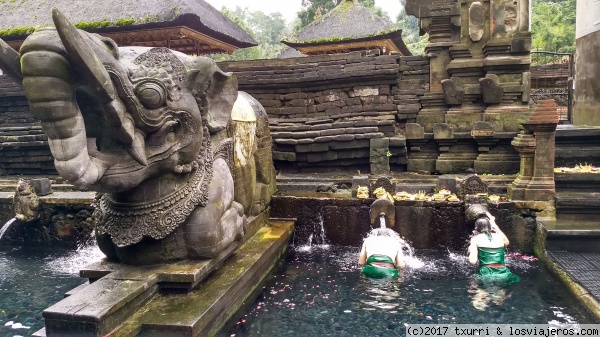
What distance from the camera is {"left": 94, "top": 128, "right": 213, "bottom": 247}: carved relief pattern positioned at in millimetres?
3537

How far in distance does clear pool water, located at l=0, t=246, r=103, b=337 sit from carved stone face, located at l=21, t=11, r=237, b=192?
63.7 inches

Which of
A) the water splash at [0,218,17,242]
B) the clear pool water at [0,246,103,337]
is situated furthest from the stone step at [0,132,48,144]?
the clear pool water at [0,246,103,337]

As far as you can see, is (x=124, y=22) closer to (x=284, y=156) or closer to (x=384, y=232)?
(x=284, y=156)

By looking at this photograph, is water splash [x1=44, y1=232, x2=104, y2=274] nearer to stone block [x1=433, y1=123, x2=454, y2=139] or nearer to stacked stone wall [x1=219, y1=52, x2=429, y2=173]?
stacked stone wall [x1=219, y1=52, x2=429, y2=173]

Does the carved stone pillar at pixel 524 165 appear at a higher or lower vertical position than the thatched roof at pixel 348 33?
lower

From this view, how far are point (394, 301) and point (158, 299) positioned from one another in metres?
2.05

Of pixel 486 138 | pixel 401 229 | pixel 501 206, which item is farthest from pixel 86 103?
pixel 486 138

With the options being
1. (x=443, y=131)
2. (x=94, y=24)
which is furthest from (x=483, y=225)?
(x=94, y=24)

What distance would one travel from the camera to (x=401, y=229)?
5582 mm

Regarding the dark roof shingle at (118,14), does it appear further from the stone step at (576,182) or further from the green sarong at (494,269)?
the green sarong at (494,269)

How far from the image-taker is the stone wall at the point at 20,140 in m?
7.97

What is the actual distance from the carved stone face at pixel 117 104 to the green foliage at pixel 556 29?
22906 mm

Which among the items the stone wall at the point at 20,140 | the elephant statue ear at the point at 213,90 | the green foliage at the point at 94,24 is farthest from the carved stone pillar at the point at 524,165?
the green foliage at the point at 94,24

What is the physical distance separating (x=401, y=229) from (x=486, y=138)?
2320 millimetres
